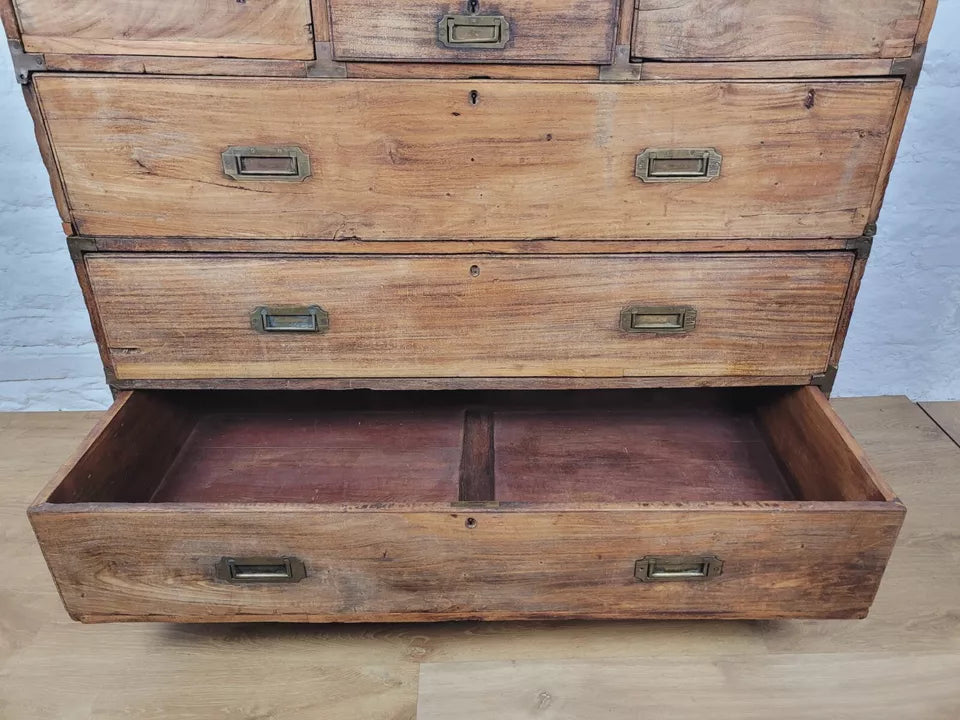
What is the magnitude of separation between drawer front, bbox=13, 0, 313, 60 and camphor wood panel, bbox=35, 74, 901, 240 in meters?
0.04

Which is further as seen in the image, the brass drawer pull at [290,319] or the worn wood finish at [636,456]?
the worn wood finish at [636,456]

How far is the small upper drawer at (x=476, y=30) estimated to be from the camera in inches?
38.7

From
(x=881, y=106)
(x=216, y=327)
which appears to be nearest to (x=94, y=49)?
(x=216, y=327)

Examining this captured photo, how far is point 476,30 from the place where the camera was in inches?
39.2

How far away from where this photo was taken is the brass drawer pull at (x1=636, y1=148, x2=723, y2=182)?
1.08 metres

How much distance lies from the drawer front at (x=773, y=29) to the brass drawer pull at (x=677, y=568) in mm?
739

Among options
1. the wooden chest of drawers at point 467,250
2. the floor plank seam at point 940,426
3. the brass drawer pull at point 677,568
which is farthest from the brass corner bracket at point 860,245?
the floor plank seam at point 940,426

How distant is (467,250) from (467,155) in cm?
15

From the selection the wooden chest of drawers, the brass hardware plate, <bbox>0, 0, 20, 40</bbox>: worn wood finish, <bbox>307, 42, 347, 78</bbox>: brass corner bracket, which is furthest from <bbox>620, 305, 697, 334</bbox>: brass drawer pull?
<bbox>0, 0, 20, 40</bbox>: worn wood finish

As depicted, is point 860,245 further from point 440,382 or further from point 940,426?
point 940,426

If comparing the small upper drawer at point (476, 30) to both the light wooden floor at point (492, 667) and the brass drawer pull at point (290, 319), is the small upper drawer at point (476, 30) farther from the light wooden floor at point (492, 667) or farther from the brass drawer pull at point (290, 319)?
the light wooden floor at point (492, 667)

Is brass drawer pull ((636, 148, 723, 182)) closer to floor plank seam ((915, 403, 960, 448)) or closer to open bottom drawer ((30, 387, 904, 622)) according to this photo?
open bottom drawer ((30, 387, 904, 622))

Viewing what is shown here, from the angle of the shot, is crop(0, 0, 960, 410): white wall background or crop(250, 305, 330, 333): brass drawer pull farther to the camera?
crop(0, 0, 960, 410): white wall background

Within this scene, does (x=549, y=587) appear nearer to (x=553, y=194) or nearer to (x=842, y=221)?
(x=553, y=194)
